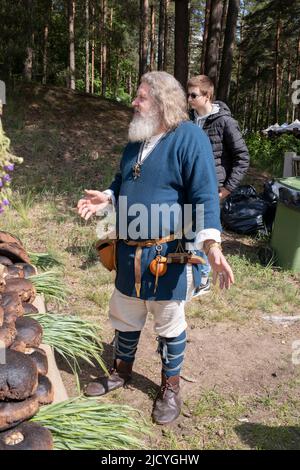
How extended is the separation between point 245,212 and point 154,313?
12.9ft

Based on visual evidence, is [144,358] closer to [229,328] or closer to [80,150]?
[229,328]

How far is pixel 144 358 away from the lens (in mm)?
3666

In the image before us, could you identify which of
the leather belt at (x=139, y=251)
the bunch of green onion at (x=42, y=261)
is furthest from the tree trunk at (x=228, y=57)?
the leather belt at (x=139, y=251)

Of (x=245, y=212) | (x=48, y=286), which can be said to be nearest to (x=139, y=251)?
(x=48, y=286)

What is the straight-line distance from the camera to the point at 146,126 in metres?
2.63

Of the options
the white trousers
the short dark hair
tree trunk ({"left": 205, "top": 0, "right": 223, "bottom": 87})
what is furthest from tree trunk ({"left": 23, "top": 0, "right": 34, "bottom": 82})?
the white trousers

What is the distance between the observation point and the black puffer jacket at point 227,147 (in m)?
3.94

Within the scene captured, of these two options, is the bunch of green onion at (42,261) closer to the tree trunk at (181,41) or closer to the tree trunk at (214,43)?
the tree trunk at (181,41)

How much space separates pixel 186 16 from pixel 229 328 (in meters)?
7.59

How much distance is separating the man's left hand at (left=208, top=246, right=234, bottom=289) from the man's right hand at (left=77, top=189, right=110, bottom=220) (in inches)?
30.5

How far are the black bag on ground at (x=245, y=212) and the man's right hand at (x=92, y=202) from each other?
3931 mm

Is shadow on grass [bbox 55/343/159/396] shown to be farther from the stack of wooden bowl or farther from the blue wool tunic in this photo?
the blue wool tunic
